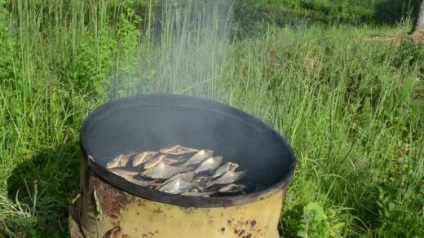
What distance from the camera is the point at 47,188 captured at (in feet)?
11.5

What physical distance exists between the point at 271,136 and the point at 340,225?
1.01m

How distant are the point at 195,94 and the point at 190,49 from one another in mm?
399

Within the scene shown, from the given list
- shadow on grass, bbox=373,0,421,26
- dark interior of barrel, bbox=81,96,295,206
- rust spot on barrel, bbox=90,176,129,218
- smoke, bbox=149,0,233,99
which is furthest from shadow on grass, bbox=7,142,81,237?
shadow on grass, bbox=373,0,421,26

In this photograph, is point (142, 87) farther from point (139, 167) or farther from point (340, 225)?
point (340, 225)

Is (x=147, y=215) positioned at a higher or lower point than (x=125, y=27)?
lower

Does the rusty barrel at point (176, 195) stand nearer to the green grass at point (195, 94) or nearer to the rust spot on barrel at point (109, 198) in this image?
the rust spot on barrel at point (109, 198)

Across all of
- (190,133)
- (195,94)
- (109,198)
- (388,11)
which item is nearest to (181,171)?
(190,133)

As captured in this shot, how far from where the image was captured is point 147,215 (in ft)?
7.10

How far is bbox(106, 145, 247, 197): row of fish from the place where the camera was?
256cm

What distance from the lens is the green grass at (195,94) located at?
3.50 m

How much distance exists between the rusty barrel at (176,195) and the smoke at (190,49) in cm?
119

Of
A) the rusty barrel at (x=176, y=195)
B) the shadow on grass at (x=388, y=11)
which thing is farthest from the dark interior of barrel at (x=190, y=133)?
the shadow on grass at (x=388, y=11)

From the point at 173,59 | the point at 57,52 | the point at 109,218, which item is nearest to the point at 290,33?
the point at 173,59

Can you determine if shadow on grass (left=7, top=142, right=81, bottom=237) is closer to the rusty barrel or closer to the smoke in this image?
the rusty barrel
